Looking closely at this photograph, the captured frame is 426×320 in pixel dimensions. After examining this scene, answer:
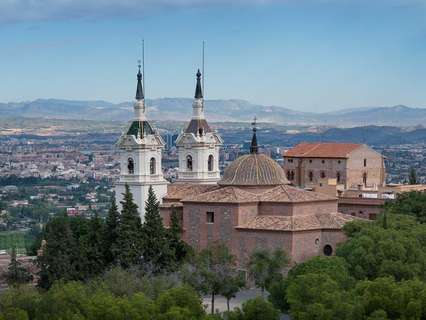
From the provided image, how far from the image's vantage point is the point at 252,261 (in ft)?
201

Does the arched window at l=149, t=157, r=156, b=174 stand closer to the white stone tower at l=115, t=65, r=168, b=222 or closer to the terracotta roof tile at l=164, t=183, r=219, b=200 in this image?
the white stone tower at l=115, t=65, r=168, b=222

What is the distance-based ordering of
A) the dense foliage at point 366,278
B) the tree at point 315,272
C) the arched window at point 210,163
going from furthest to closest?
the arched window at point 210,163, the tree at point 315,272, the dense foliage at point 366,278

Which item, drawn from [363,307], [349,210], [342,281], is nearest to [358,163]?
[349,210]

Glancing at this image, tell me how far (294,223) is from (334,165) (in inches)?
1091

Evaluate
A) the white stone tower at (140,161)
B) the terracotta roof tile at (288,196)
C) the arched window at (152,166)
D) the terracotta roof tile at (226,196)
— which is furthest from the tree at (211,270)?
the arched window at (152,166)

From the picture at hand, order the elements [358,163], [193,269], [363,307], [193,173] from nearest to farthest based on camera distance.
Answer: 1. [363,307]
2. [193,269]
3. [193,173]
4. [358,163]

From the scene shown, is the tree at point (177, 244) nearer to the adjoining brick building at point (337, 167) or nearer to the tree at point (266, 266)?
the tree at point (266, 266)

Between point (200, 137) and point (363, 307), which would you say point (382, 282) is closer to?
point (363, 307)

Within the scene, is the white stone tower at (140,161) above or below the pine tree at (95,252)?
above

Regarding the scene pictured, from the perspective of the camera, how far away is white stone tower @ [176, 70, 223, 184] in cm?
8450

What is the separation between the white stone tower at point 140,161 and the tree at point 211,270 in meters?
16.7

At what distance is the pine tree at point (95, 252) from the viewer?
6375 cm

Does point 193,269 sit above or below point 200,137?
below

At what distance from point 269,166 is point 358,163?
2504 centimetres
